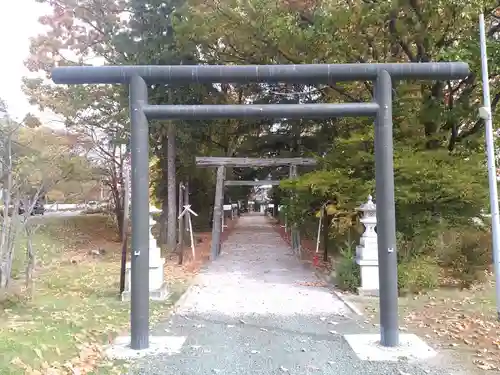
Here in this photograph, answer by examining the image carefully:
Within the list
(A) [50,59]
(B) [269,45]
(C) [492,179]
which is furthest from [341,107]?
(A) [50,59]

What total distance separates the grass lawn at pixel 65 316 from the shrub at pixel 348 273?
3050 millimetres

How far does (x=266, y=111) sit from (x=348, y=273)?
457cm

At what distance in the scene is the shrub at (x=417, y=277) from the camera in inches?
324

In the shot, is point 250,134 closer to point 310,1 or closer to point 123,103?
point 123,103

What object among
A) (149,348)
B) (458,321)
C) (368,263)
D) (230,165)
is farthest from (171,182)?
(458,321)

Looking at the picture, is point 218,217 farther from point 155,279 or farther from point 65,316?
point 65,316

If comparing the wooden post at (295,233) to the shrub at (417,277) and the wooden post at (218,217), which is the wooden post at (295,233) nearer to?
the wooden post at (218,217)

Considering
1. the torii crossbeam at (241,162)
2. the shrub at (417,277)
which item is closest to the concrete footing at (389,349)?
the shrub at (417,277)

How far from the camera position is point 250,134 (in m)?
22.8

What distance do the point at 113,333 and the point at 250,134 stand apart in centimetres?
1754

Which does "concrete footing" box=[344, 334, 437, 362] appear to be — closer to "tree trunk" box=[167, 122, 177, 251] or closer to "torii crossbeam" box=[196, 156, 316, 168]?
"torii crossbeam" box=[196, 156, 316, 168]

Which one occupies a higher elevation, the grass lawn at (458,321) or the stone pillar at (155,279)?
the stone pillar at (155,279)

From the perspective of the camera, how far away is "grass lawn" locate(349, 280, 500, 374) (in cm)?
496

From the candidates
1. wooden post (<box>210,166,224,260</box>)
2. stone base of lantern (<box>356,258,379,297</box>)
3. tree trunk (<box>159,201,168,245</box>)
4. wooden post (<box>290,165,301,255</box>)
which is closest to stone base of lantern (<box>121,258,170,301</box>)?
stone base of lantern (<box>356,258,379,297</box>)
